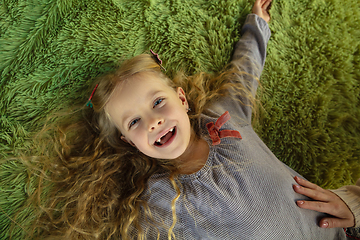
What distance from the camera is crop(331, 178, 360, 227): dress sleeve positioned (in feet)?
3.11

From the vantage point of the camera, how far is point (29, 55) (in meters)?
1.00

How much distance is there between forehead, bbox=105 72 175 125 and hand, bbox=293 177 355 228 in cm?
69

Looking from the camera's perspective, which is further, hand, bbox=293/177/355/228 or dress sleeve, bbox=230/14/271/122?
dress sleeve, bbox=230/14/271/122

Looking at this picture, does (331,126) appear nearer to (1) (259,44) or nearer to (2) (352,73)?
(2) (352,73)

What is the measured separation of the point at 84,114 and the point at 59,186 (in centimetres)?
33

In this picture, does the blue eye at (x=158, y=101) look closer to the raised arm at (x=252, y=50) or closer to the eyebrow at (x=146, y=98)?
the eyebrow at (x=146, y=98)

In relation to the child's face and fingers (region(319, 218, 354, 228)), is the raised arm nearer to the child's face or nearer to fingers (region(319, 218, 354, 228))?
the child's face

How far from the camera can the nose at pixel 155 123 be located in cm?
84

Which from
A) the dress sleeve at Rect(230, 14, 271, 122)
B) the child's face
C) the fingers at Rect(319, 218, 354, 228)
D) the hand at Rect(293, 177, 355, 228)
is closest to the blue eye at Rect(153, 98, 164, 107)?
the child's face

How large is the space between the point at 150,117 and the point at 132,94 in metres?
0.12

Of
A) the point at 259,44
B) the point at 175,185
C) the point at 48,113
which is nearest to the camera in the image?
the point at 175,185

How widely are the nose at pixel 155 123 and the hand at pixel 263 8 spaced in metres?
0.75

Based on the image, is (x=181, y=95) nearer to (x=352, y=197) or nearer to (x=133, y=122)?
(x=133, y=122)

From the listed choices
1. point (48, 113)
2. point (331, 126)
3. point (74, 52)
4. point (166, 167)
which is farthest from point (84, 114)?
point (331, 126)
